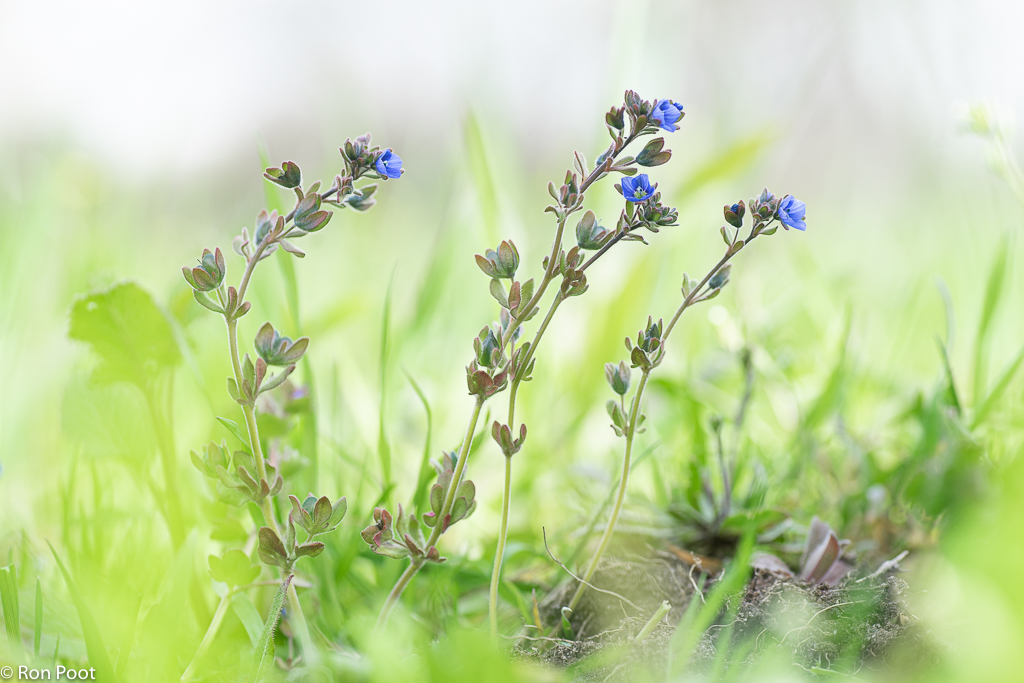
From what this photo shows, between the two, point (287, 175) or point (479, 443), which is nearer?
point (287, 175)

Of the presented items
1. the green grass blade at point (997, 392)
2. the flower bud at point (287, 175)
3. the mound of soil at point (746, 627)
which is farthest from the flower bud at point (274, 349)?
the green grass blade at point (997, 392)

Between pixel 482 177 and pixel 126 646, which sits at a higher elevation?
pixel 482 177

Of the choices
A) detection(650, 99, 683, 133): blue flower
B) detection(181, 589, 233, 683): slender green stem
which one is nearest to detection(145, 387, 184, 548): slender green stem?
detection(181, 589, 233, 683): slender green stem

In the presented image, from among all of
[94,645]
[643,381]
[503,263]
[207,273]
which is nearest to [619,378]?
[643,381]

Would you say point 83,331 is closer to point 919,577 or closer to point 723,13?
point 919,577

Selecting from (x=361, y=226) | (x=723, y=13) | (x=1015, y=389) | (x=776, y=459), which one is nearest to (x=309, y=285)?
(x=361, y=226)

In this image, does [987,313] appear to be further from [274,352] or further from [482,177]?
[274,352]

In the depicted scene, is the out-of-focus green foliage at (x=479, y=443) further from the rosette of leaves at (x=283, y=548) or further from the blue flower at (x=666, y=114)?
the blue flower at (x=666, y=114)
